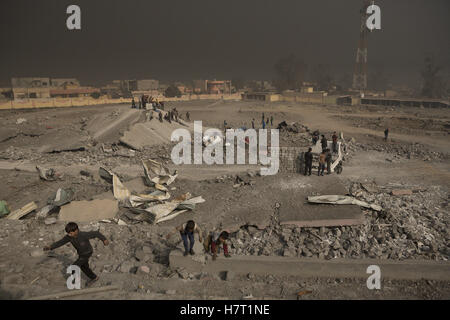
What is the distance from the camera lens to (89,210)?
8539 mm

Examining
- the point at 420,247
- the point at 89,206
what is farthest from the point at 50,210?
the point at 420,247

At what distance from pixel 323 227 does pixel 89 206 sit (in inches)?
262

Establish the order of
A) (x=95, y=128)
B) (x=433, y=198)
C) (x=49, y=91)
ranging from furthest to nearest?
(x=49, y=91) → (x=95, y=128) → (x=433, y=198)

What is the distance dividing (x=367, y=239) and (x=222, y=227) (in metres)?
3.78

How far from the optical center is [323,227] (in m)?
7.84

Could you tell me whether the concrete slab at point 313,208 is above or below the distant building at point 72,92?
below

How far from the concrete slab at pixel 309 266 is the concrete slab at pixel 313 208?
59.9 inches

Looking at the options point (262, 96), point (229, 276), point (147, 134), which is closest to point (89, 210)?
point (229, 276)

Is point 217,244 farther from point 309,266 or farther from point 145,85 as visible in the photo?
point 145,85

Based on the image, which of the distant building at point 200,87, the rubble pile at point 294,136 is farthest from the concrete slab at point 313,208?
the distant building at point 200,87

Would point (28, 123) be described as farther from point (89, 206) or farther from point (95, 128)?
point (89, 206)

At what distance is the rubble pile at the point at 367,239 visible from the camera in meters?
7.12

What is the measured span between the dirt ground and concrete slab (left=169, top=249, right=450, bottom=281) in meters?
0.15

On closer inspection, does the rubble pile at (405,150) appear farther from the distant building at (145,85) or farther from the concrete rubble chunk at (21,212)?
the distant building at (145,85)
